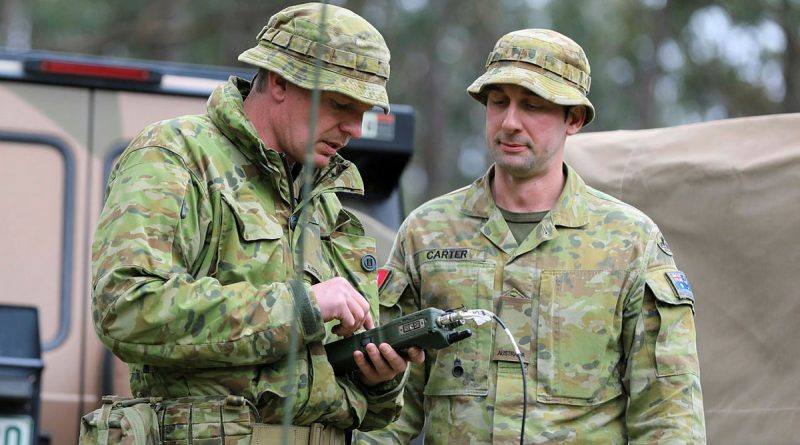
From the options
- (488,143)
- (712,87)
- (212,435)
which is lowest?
(212,435)

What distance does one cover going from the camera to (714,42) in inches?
807

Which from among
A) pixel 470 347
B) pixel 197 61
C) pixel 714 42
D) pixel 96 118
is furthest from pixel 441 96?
pixel 470 347

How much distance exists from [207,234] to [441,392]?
1087 millimetres

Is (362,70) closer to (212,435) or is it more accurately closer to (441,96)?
(212,435)

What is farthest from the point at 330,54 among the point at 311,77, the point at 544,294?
the point at 544,294

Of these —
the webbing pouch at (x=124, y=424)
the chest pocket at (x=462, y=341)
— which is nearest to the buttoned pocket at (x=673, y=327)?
the chest pocket at (x=462, y=341)

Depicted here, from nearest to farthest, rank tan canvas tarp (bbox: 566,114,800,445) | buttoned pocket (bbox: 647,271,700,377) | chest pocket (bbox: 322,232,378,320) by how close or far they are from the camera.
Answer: chest pocket (bbox: 322,232,378,320) < buttoned pocket (bbox: 647,271,700,377) < tan canvas tarp (bbox: 566,114,800,445)

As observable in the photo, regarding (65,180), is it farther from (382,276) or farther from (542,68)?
(542,68)

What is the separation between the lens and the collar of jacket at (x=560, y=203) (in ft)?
14.1

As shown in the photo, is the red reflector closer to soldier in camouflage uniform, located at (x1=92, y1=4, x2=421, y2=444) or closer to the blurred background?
soldier in camouflage uniform, located at (x1=92, y1=4, x2=421, y2=444)

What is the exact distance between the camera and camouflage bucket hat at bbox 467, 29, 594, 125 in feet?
13.9

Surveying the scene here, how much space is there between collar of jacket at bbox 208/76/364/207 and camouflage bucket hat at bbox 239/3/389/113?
128 millimetres

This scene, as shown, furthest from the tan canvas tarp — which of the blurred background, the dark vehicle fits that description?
the blurred background

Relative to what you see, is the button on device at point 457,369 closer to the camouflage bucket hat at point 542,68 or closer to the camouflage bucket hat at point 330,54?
the camouflage bucket hat at point 542,68
